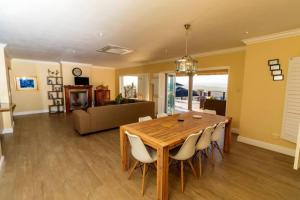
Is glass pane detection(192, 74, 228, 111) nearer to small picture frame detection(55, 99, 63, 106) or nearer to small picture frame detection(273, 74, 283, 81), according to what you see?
small picture frame detection(273, 74, 283, 81)

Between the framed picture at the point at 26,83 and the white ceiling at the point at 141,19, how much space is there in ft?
12.2

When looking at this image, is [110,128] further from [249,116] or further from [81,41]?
[249,116]

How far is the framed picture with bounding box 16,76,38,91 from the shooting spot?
6458mm

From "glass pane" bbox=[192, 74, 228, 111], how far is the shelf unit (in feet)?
21.8

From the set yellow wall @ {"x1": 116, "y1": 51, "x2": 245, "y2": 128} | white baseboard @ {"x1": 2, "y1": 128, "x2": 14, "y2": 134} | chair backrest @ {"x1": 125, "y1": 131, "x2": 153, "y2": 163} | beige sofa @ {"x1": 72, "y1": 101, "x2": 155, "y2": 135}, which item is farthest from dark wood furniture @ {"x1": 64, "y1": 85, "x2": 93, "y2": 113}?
chair backrest @ {"x1": 125, "y1": 131, "x2": 153, "y2": 163}

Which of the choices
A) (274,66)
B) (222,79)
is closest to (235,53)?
(274,66)

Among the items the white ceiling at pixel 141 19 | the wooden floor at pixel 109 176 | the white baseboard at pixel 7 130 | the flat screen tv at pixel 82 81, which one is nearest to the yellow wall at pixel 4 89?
the white baseboard at pixel 7 130

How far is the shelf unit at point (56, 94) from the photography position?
721cm

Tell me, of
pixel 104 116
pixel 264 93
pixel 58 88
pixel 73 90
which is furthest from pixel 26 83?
pixel 264 93

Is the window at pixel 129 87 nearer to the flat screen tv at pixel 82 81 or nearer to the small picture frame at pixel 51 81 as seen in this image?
the flat screen tv at pixel 82 81

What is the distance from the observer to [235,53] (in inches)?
169

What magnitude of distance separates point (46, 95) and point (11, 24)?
536 cm

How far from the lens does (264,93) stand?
11.1 feet

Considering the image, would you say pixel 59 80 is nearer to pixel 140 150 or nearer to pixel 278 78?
pixel 140 150
